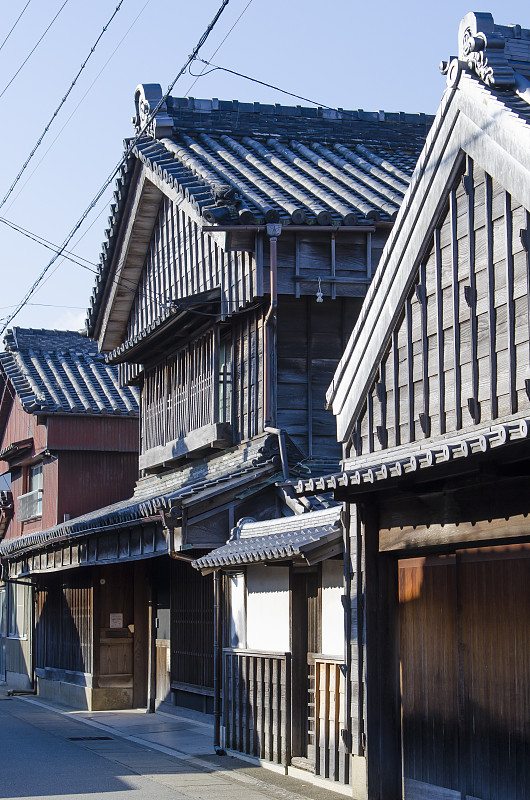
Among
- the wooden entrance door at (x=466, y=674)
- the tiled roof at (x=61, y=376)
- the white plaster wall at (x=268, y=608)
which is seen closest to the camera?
the wooden entrance door at (x=466, y=674)

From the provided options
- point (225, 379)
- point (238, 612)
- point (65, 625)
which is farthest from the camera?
point (65, 625)

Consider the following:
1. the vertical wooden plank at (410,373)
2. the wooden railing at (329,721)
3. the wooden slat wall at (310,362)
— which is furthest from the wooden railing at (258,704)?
the vertical wooden plank at (410,373)

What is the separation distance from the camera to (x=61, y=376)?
104ft

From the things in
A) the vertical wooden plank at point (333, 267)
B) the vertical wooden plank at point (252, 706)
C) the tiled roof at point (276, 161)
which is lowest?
the vertical wooden plank at point (252, 706)

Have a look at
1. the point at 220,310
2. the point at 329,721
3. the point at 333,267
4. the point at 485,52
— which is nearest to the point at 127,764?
the point at 329,721

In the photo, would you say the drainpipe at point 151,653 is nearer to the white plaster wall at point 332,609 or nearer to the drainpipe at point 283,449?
the drainpipe at point 283,449

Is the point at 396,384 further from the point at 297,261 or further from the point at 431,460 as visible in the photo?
the point at 297,261

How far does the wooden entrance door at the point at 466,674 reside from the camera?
9.58m

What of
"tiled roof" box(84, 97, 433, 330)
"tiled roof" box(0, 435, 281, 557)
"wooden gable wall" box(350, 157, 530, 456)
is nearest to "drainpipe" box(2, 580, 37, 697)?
"tiled roof" box(0, 435, 281, 557)

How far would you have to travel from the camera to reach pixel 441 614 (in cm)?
1089

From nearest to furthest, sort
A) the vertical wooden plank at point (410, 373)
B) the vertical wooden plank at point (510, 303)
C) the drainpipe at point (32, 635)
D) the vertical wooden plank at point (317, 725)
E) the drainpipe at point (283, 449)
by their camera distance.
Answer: the vertical wooden plank at point (510, 303) < the vertical wooden plank at point (410, 373) < the vertical wooden plank at point (317, 725) < the drainpipe at point (283, 449) < the drainpipe at point (32, 635)

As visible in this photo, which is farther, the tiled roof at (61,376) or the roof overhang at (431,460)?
the tiled roof at (61,376)

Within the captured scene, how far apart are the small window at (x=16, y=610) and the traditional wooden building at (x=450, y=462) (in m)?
23.0

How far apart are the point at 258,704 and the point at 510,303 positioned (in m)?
7.19
